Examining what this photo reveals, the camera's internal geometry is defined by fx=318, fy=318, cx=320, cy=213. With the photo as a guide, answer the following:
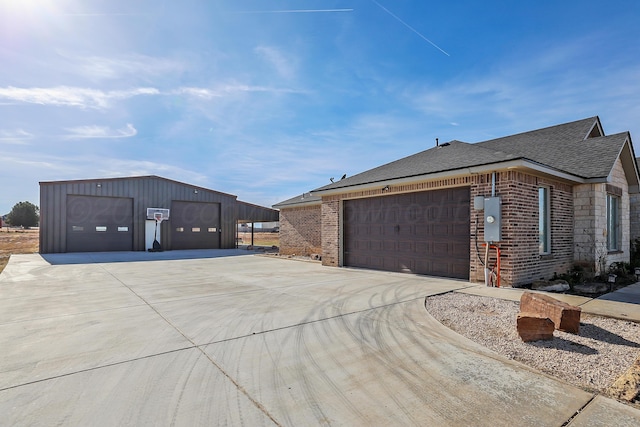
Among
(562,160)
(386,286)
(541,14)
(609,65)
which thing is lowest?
(386,286)

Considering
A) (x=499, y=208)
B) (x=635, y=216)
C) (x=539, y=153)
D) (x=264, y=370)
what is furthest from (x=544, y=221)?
(x=264, y=370)

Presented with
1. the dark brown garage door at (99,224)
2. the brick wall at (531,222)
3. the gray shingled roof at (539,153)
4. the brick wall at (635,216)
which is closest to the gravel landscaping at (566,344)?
the brick wall at (531,222)

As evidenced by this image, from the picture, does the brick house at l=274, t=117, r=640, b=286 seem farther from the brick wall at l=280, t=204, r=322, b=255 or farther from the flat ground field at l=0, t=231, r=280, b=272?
the flat ground field at l=0, t=231, r=280, b=272

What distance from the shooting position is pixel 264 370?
3199 millimetres

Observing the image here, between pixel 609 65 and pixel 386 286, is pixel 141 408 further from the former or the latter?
pixel 609 65

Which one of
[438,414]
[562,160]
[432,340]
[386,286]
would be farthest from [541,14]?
[438,414]

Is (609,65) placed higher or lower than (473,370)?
higher

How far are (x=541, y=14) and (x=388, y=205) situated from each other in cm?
671

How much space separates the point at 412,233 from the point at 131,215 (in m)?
20.7

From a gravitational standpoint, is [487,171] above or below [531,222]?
above

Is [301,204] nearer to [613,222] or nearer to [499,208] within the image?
[499,208]

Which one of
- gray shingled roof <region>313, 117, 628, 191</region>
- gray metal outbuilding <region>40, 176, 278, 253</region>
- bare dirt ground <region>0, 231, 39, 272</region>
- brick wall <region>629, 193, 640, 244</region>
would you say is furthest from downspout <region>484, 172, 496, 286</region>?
gray metal outbuilding <region>40, 176, 278, 253</region>

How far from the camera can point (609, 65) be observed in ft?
31.7

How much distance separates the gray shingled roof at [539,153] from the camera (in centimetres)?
880
